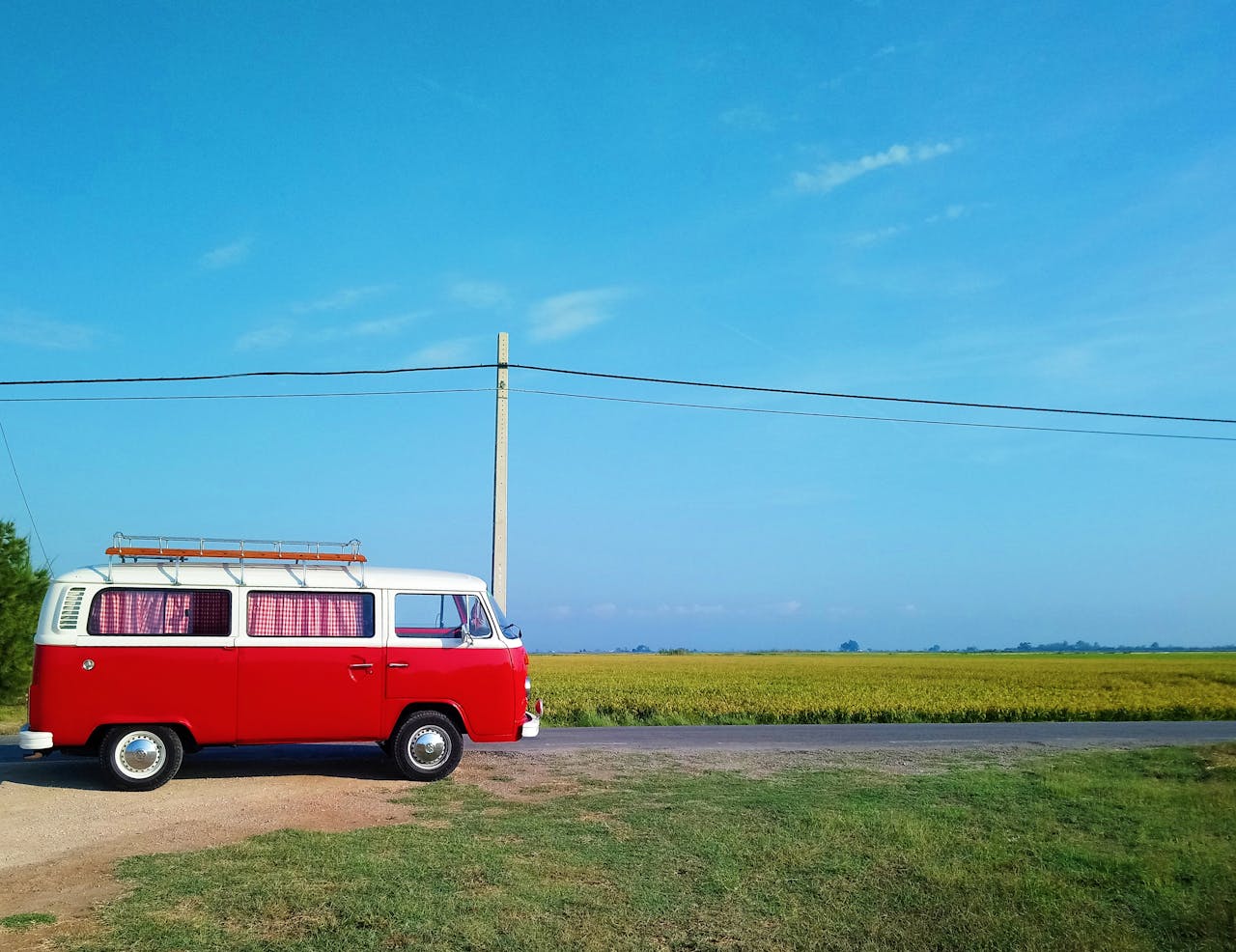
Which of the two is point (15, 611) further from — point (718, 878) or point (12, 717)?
point (718, 878)

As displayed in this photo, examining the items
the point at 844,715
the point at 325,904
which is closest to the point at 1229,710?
the point at 844,715

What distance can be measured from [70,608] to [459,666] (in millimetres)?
4908

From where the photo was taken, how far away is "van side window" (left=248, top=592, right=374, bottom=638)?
43.7 feet

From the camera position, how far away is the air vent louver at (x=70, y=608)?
41.7 ft

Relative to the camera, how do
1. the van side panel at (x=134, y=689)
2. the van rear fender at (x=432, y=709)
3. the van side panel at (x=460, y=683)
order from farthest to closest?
the van rear fender at (x=432, y=709) < the van side panel at (x=460, y=683) < the van side panel at (x=134, y=689)

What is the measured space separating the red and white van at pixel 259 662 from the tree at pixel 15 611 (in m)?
13.3

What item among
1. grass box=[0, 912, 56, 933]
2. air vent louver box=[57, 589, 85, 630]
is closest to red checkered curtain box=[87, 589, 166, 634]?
air vent louver box=[57, 589, 85, 630]

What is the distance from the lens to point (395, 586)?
1381 centimetres

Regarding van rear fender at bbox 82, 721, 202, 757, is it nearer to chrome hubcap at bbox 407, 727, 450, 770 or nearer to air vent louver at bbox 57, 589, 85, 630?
air vent louver at bbox 57, 589, 85, 630

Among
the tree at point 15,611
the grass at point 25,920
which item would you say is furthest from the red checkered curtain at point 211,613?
the tree at point 15,611

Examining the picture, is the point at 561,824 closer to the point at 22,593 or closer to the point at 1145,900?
the point at 1145,900

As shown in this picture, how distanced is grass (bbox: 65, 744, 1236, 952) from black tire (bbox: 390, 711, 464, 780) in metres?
0.89

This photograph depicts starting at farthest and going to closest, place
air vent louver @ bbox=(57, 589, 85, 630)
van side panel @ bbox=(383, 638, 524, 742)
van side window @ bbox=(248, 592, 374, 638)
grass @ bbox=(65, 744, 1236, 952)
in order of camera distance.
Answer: van side panel @ bbox=(383, 638, 524, 742), van side window @ bbox=(248, 592, 374, 638), air vent louver @ bbox=(57, 589, 85, 630), grass @ bbox=(65, 744, 1236, 952)

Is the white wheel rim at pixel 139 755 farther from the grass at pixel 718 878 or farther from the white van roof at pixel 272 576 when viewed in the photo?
the grass at pixel 718 878
